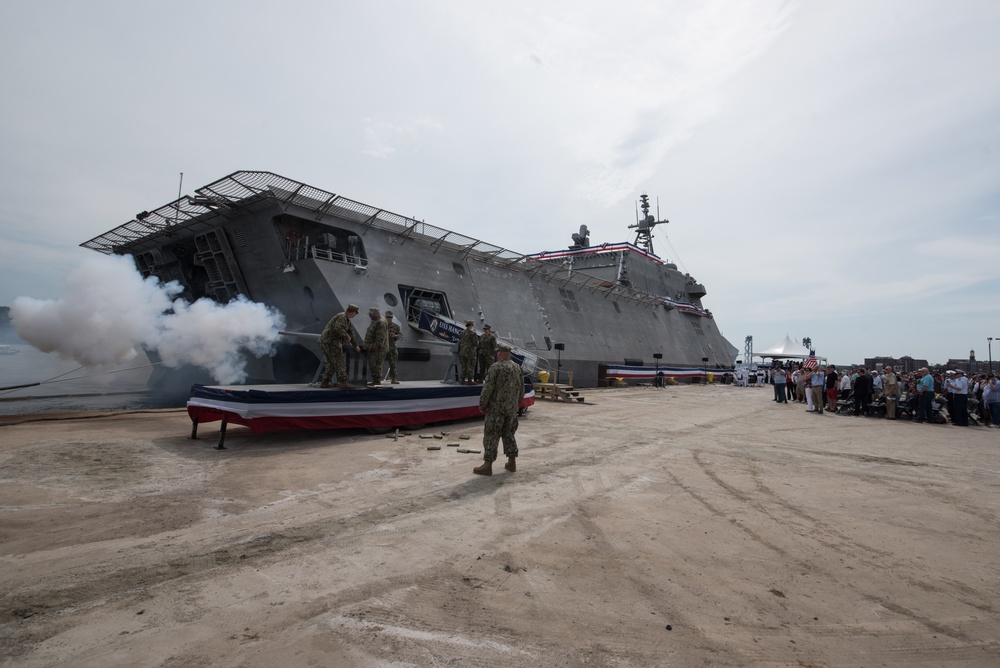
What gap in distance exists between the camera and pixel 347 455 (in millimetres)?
7203

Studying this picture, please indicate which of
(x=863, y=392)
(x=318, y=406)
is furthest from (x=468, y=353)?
(x=863, y=392)

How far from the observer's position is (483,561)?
349cm

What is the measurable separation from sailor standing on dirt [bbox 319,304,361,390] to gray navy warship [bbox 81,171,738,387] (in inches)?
27.3

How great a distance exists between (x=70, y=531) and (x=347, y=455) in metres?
3.53

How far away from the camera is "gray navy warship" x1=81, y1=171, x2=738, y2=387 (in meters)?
13.5

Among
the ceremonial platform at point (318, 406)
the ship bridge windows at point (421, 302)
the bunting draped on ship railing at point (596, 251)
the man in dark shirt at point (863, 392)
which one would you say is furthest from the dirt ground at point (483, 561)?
the bunting draped on ship railing at point (596, 251)

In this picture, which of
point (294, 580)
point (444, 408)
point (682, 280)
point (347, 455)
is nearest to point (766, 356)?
point (682, 280)

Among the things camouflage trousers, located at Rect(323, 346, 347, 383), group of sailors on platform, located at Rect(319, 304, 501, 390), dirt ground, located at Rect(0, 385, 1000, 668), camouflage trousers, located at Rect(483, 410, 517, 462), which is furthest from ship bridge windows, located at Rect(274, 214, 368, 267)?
camouflage trousers, located at Rect(483, 410, 517, 462)

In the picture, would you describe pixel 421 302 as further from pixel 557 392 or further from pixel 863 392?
pixel 863 392

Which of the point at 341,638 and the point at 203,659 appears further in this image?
the point at 341,638

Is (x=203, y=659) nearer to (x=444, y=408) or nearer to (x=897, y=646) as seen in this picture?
(x=897, y=646)

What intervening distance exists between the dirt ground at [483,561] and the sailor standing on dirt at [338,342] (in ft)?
6.68

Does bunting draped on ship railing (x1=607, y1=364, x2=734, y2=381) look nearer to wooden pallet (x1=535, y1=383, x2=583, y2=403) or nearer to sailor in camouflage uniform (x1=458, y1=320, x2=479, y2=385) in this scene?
wooden pallet (x1=535, y1=383, x2=583, y2=403)

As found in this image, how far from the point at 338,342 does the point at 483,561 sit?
249 inches
